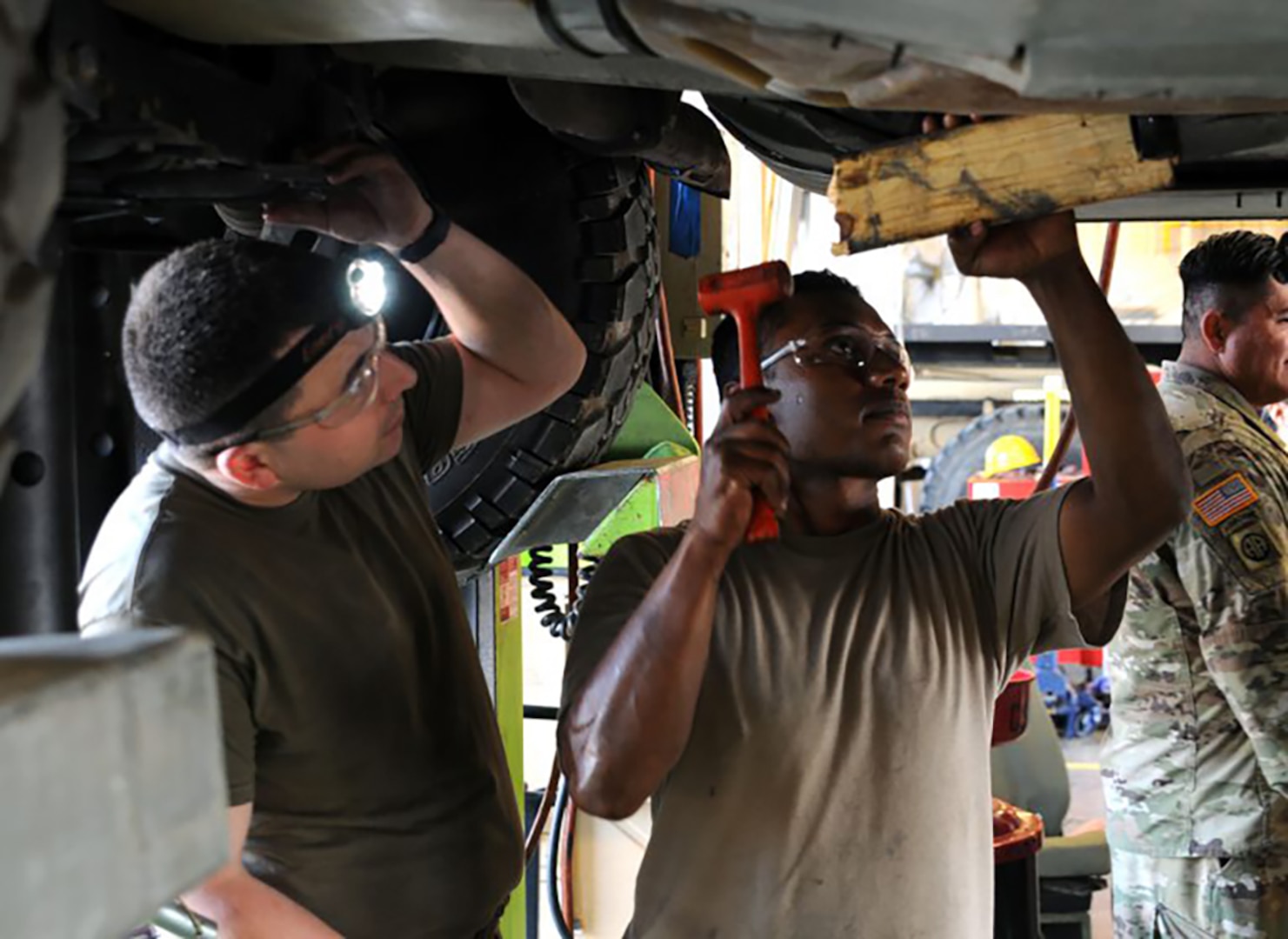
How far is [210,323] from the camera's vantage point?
137 cm

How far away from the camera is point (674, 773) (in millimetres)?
1643

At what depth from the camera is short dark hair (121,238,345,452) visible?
1.38 meters

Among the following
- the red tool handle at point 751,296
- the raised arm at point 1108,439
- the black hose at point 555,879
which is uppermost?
the red tool handle at point 751,296

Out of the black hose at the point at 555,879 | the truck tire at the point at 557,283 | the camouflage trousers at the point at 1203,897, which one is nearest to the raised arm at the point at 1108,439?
the truck tire at the point at 557,283

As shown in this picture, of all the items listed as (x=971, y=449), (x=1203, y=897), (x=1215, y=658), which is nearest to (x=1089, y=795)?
(x=971, y=449)

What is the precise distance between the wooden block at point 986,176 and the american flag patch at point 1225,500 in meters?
1.43

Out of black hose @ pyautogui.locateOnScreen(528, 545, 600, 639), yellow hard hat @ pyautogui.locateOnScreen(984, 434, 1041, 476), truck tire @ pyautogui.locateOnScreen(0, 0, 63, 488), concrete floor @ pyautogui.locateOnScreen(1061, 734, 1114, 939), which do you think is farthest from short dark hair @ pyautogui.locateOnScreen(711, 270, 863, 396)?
yellow hard hat @ pyautogui.locateOnScreen(984, 434, 1041, 476)

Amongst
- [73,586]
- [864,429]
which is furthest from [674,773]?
[73,586]

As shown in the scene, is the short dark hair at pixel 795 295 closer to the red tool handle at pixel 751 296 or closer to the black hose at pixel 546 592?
the red tool handle at pixel 751 296

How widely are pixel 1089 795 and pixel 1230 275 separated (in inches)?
150

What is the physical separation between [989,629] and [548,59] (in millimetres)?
889

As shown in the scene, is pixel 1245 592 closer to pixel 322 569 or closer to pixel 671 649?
pixel 671 649

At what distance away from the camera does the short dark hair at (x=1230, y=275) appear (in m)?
2.79

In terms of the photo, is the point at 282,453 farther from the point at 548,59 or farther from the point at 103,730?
the point at 103,730
